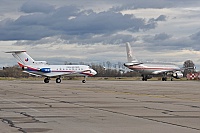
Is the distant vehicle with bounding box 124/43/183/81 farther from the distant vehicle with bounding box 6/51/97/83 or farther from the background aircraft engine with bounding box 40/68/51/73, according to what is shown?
the background aircraft engine with bounding box 40/68/51/73

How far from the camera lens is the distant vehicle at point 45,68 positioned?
84.2 meters

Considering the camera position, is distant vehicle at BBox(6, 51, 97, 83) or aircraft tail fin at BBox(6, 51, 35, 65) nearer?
distant vehicle at BBox(6, 51, 97, 83)

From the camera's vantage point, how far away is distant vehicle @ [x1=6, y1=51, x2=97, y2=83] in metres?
84.2

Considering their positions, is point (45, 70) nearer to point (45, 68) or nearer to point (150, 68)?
point (45, 68)

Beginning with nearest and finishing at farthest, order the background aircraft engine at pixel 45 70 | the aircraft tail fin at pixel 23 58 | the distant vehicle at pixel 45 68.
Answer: the background aircraft engine at pixel 45 70, the distant vehicle at pixel 45 68, the aircraft tail fin at pixel 23 58

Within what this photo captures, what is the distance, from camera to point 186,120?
17.0 metres

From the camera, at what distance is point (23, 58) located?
8575 cm

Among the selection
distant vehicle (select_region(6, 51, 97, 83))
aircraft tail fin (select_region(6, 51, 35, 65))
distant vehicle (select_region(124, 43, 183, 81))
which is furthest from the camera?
distant vehicle (select_region(124, 43, 183, 81))

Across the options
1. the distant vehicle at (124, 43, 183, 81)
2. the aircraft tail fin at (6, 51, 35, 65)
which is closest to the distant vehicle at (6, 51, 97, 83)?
the aircraft tail fin at (6, 51, 35, 65)

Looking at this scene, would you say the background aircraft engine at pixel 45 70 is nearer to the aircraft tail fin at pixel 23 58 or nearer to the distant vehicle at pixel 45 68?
the distant vehicle at pixel 45 68

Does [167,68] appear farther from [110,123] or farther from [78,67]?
[110,123]

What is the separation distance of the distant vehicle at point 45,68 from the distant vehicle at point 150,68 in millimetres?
20448

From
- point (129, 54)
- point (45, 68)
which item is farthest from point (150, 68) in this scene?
point (45, 68)

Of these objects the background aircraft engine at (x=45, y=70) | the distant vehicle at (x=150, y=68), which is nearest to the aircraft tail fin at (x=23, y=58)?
the background aircraft engine at (x=45, y=70)
